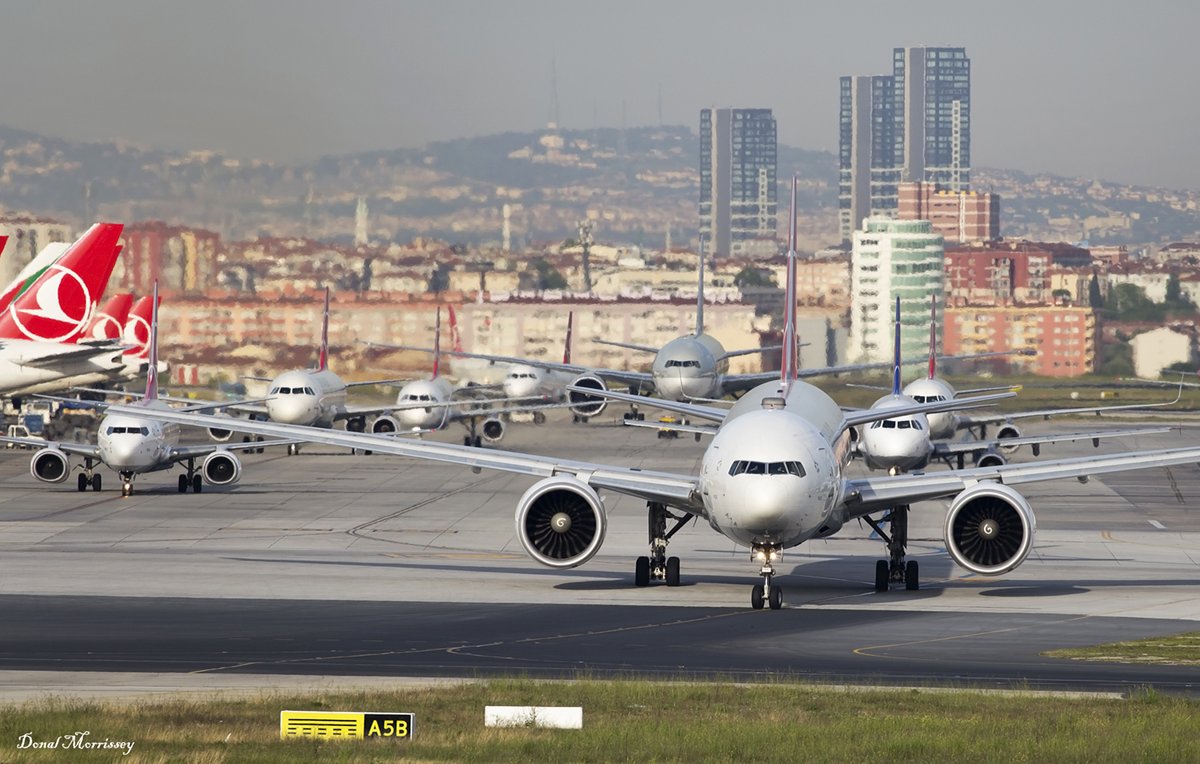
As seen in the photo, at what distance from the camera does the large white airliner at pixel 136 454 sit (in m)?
59.8

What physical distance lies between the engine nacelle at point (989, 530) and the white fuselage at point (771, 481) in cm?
232

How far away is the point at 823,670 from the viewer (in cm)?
2623

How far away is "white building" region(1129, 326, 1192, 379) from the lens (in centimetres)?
15175

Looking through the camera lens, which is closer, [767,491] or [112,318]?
[767,491]

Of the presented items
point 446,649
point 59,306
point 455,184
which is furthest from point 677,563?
point 455,184

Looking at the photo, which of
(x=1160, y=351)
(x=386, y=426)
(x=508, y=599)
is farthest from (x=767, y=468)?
(x=1160, y=351)

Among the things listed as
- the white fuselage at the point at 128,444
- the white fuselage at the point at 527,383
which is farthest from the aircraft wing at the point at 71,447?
the white fuselage at the point at 527,383

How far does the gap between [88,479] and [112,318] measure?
40239 millimetres

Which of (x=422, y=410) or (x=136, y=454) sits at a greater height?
(x=422, y=410)

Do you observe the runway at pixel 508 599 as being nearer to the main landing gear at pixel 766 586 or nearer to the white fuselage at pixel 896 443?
the main landing gear at pixel 766 586

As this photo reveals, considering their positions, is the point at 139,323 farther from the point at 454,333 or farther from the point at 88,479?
the point at 88,479

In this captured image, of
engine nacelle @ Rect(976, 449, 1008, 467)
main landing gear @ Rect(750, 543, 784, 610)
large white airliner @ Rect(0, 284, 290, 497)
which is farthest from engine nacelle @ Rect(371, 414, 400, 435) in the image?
main landing gear @ Rect(750, 543, 784, 610)

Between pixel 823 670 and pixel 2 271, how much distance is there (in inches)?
3278

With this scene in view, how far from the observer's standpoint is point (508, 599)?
35094 mm
